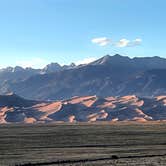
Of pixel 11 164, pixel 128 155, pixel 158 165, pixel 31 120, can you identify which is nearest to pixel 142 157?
pixel 128 155

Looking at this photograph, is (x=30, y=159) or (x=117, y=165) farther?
(x=30, y=159)

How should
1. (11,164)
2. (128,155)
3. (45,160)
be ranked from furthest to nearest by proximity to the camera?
(128,155) < (45,160) < (11,164)

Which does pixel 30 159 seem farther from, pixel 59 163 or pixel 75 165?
pixel 75 165

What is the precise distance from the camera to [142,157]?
148 ft

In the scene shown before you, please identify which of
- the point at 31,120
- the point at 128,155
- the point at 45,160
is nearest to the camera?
the point at 45,160

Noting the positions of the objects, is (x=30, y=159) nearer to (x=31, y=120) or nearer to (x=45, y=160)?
(x=45, y=160)

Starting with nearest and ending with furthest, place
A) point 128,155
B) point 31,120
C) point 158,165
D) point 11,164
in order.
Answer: point 158,165
point 11,164
point 128,155
point 31,120

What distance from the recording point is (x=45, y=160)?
42875 mm

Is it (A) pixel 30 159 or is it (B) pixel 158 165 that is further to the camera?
(A) pixel 30 159

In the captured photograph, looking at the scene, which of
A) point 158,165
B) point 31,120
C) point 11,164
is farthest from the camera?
point 31,120

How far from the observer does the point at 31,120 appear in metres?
200

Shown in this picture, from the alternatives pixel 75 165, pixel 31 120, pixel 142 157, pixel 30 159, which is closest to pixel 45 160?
pixel 30 159

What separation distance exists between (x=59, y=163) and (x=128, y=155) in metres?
9.10

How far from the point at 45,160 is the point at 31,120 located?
518 ft
